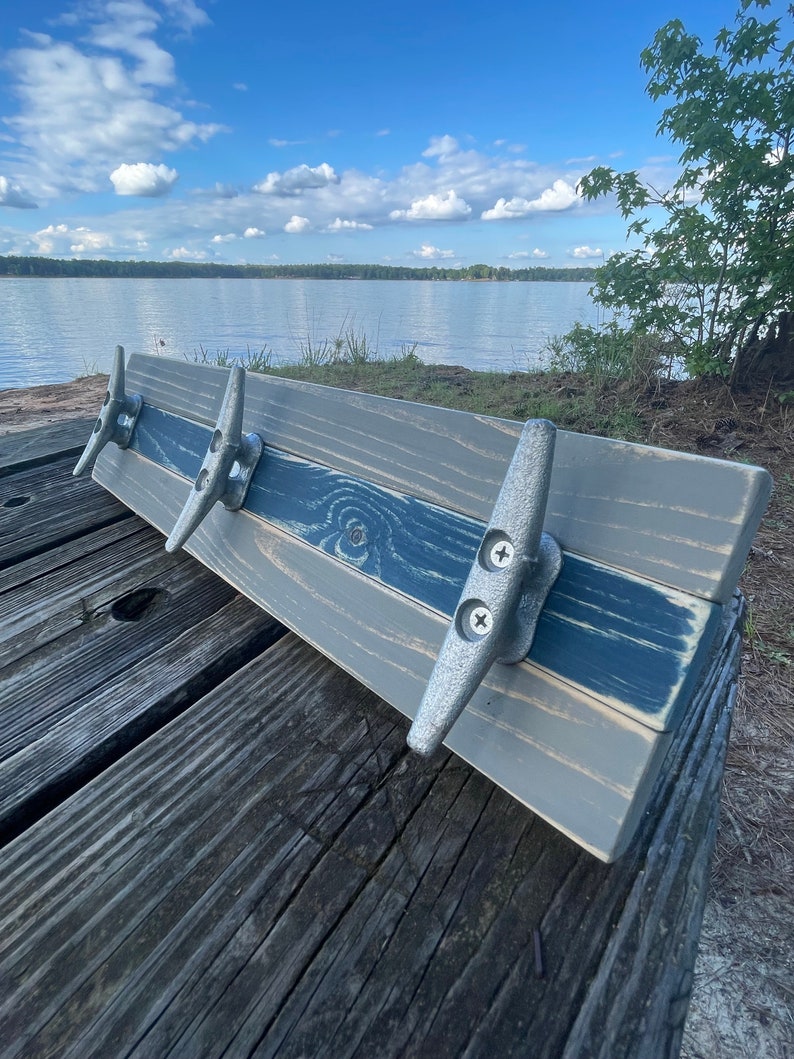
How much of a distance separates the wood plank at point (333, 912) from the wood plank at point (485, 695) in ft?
0.27

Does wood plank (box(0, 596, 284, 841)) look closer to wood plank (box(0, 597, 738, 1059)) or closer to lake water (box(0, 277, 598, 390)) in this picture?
Answer: wood plank (box(0, 597, 738, 1059))

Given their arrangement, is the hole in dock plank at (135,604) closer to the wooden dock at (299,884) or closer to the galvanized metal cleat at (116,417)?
the wooden dock at (299,884)

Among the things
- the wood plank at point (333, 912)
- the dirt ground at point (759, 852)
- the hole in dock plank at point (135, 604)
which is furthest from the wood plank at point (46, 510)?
the dirt ground at point (759, 852)

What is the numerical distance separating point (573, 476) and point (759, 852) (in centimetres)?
156

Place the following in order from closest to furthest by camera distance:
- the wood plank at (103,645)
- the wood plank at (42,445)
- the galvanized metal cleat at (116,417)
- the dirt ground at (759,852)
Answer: the wood plank at (103,645) < the dirt ground at (759,852) < the galvanized metal cleat at (116,417) < the wood plank at (42,445)

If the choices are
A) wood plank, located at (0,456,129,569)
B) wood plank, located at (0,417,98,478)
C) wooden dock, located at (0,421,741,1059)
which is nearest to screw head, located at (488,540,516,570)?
wooden dock, located at (0,421,741,1059)

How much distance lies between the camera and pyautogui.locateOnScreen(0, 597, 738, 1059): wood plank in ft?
1.97

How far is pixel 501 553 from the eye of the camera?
76cm

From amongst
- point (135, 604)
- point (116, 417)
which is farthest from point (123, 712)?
point (116, 417)

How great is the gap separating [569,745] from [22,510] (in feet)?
5.92

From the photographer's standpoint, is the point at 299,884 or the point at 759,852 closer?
the point at 299,884

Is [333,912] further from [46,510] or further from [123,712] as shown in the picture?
[46,510]

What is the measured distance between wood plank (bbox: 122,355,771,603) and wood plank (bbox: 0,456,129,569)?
0.69 metres

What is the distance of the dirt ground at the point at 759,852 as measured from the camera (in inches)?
49.4
